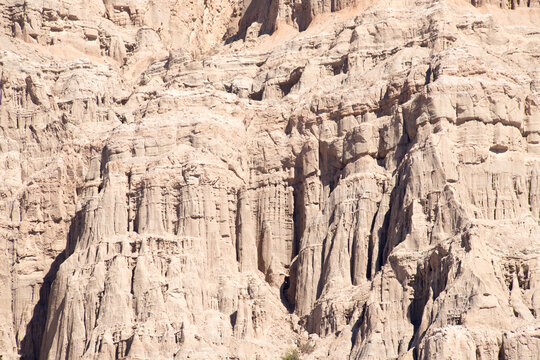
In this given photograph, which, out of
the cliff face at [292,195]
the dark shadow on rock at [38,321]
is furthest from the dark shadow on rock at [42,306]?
the cliff face at [292,195]

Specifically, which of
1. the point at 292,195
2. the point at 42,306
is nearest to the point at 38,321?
the point at 42,306

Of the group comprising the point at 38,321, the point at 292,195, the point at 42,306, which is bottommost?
the point at 38,321

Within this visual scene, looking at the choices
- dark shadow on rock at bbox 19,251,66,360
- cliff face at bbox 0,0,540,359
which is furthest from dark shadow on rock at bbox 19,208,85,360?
cliff face at bbox 0,0,540,359

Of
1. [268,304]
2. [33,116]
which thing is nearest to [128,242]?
[268,304]

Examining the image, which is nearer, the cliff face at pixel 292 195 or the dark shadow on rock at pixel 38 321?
the cliff face at pixel 292 195

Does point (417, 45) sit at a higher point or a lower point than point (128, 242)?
higher

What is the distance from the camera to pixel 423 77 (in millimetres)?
95188

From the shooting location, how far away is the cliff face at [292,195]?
86.5m

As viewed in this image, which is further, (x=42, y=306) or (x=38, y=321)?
(x=42, y=306)

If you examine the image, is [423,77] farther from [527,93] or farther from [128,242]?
[128,242]

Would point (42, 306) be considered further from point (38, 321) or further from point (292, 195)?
point (292, 195)

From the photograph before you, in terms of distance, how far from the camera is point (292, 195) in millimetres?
98438

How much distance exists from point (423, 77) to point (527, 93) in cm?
522

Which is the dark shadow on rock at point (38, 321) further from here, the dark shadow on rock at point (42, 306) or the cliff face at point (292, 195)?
the cliff face at point (292, 195)
